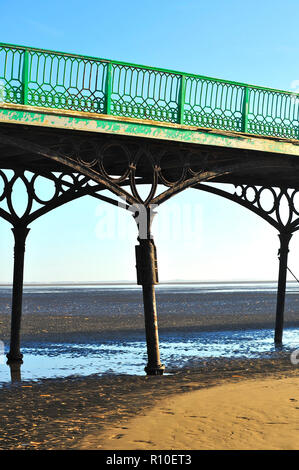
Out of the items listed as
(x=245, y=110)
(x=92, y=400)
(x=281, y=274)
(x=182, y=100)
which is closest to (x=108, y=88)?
(x=182, y=100)

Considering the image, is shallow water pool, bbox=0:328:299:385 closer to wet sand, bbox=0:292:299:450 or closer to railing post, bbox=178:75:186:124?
wet sand, bbox=0:292:299:450

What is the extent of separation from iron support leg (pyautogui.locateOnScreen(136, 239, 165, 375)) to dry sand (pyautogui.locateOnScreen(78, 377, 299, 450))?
2474 mm

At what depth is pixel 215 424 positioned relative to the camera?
9867mm

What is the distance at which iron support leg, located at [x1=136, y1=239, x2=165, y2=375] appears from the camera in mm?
14906

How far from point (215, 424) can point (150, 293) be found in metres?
5.31

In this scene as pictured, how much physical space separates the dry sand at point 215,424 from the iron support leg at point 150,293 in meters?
2.47

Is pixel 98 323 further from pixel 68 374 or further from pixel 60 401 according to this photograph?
pixel 60 401

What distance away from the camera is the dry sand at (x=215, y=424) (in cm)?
879

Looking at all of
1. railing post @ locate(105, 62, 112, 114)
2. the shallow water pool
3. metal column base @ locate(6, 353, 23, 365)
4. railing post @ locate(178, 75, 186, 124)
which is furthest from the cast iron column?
metal column base @ locate(6, 353, 23, 365)

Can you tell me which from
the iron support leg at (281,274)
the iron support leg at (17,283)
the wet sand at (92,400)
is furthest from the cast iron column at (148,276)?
the iron support leg at (281,274)

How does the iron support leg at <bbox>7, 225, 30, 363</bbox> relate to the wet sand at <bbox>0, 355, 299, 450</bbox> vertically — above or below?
above

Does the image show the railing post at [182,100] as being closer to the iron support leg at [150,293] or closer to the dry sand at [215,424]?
the iron support leg at [150,293]

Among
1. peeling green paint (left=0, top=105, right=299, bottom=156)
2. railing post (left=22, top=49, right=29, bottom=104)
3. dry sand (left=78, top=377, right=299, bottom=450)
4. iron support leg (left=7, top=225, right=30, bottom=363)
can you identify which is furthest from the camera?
iron support leg (left=7, top=225, right=30, bottom=363)

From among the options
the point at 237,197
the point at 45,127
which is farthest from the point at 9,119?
the point at 237,197
